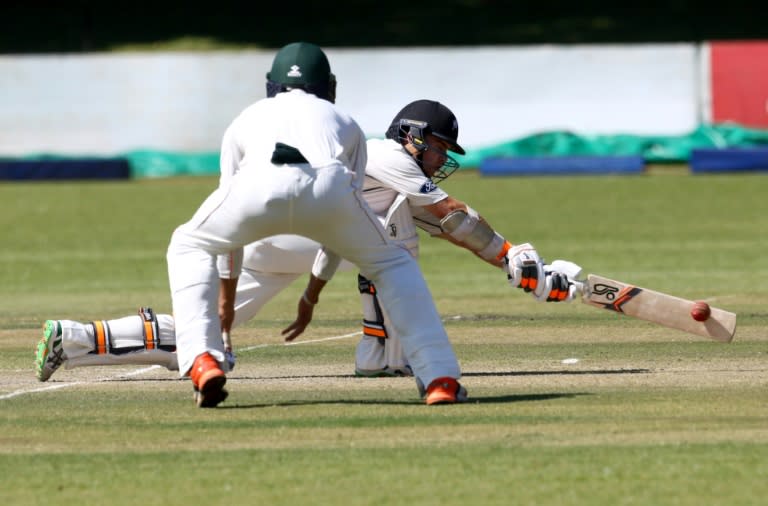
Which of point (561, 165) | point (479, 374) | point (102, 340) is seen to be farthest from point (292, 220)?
point (561, 165)

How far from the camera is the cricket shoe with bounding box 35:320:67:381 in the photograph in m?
8.62

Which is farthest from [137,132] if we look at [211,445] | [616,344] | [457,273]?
[211,445]

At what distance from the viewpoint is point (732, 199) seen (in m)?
24.5

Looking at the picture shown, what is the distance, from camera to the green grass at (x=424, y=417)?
19.4 ft

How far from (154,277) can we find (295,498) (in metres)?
12.3

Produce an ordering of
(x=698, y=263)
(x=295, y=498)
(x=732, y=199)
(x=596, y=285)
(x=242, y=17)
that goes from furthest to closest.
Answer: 1. (x=242, y=17)
2. (x=732, y=199)
3. (x=698, y=263)
4. (x=596, y=285)
5. (x=295, y=498)

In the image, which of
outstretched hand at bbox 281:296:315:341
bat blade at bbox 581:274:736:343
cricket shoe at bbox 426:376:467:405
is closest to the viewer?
cricket shoe at bbox 426:376:467:405

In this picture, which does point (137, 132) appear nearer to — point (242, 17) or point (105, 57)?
point (105, 57)

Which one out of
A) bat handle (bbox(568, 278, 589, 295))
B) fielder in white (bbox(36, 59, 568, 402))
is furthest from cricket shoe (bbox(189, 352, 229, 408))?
bat handle (bbox(568, 278, 589, 295))

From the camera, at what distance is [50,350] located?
28.4ft

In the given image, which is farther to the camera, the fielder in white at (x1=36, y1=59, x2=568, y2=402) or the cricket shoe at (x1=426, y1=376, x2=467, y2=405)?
the fielder in white at (x1=36, y1=59, x2=568, y2=402)

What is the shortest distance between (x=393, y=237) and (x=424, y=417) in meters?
1.77

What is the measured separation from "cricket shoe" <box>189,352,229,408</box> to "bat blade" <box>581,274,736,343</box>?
2.73 metres

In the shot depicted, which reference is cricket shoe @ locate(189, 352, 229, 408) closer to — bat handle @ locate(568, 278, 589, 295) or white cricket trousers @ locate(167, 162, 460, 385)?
white cricket trousers @ locate(167, 162, 460, 385)
